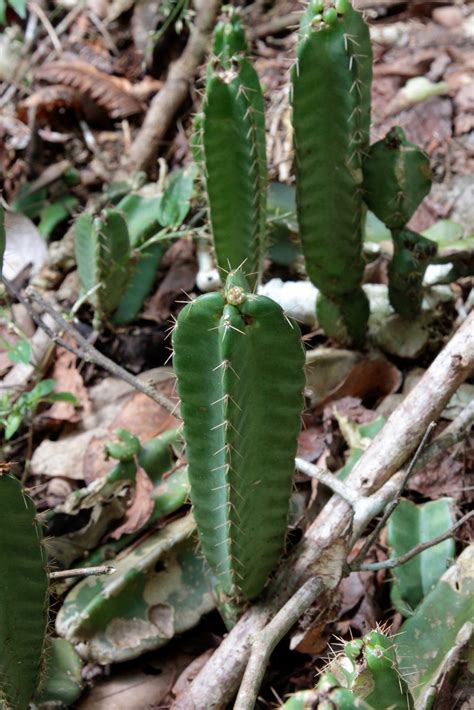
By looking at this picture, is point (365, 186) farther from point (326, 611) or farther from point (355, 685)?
point (355, 685)

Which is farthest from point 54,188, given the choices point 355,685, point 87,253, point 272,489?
point 355,685

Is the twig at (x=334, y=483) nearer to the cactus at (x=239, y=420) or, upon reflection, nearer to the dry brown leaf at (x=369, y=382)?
the cactus at (x=239, y=420)

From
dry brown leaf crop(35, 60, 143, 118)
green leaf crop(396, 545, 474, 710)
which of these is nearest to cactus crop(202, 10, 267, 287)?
green leaf crop(396, 545, 474, 710)

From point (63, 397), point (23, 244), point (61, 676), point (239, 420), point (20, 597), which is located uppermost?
point (239, 420)

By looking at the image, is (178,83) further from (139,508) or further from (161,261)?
(139,508)

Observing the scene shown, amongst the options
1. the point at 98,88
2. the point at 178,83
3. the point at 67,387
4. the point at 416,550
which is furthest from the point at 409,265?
the point at 98,88

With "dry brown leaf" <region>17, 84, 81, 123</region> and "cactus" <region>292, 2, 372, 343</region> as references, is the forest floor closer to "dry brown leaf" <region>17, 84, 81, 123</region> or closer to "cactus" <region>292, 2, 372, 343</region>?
"dry brown leaf" <region>17, 84, 81, 123</region>
